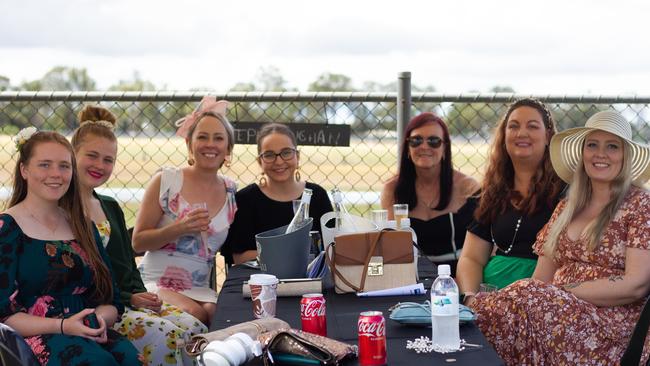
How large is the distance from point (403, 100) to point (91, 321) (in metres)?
2.61

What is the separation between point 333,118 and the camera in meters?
5.52

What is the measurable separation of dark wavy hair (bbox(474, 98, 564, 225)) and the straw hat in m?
0.26

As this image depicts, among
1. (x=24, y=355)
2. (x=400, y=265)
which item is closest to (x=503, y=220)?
(x=400, y=265)

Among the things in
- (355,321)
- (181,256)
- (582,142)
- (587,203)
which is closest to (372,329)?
(355,321)

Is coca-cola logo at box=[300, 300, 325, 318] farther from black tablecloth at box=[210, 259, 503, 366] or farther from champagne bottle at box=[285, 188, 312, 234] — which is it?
champagne bottle at box=[285, 188, 312, 234]

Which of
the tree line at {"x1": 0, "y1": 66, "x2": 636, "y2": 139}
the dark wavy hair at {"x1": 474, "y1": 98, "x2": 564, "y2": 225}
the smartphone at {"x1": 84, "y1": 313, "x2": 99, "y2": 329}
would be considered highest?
the tree line at {"x1": 0, "y1": 66, "x2": 636, "y2": 139}

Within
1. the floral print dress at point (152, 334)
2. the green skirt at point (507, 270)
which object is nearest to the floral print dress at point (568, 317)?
the green skirt at point (507, 270)

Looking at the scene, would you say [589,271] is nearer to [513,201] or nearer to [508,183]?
[513,201]

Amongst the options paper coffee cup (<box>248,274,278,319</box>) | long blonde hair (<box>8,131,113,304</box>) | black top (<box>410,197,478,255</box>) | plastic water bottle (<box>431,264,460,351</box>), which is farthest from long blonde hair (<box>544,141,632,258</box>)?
long blonde hair (<box>8,131,113,304</box>)

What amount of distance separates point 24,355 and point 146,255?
7.39 feet

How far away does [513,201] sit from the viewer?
4418 millimetres

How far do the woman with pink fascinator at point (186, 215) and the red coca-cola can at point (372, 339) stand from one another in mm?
2171

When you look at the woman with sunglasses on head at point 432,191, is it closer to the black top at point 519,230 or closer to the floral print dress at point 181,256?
the black top at point 519,230

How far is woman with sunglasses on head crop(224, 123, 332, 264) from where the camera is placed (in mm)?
4770
